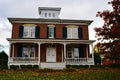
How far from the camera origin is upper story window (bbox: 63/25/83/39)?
103ft

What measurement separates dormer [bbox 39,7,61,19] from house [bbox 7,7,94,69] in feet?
4.16

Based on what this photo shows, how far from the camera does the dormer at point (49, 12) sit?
1323 inches

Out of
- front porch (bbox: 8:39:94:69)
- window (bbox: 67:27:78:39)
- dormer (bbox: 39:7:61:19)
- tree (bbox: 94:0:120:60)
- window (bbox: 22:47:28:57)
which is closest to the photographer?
tree (bbox: 94:0:120:60)

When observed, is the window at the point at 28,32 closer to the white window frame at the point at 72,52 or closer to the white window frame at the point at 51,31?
the white window frame at the point at 51,31

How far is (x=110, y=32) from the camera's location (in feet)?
50.2

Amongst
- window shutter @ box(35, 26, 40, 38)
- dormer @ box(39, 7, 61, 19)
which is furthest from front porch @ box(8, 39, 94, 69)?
dormer @ box(39, 7, 61, 19)

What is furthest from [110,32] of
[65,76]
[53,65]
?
[53,65]

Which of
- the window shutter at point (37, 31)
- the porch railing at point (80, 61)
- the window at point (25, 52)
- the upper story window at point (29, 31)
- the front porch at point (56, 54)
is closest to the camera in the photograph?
the front porch at point (56, 54)

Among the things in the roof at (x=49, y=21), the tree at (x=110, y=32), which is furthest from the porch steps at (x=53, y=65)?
the tree at (x=110, y=32)

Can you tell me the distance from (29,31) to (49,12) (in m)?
4.75

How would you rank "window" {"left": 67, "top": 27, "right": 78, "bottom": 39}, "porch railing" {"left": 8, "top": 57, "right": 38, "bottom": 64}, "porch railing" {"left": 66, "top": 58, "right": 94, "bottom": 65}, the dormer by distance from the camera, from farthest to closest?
the dormer < "window" {"left": 67, "top": 27, "right": 78, "bottom": 39} < "porch railing" {"left": 66, "top": 58, "right": 94, "bottom": 65} < "porch railing" {"left": 8, "top": 57, "right": 38, "bottom": 64}

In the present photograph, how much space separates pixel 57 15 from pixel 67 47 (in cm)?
556

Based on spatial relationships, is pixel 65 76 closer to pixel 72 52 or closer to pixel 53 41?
pixel 53 41

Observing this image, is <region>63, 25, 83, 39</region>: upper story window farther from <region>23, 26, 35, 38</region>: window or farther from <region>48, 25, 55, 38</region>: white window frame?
<region>23, 26, 35, 38</region>: window
